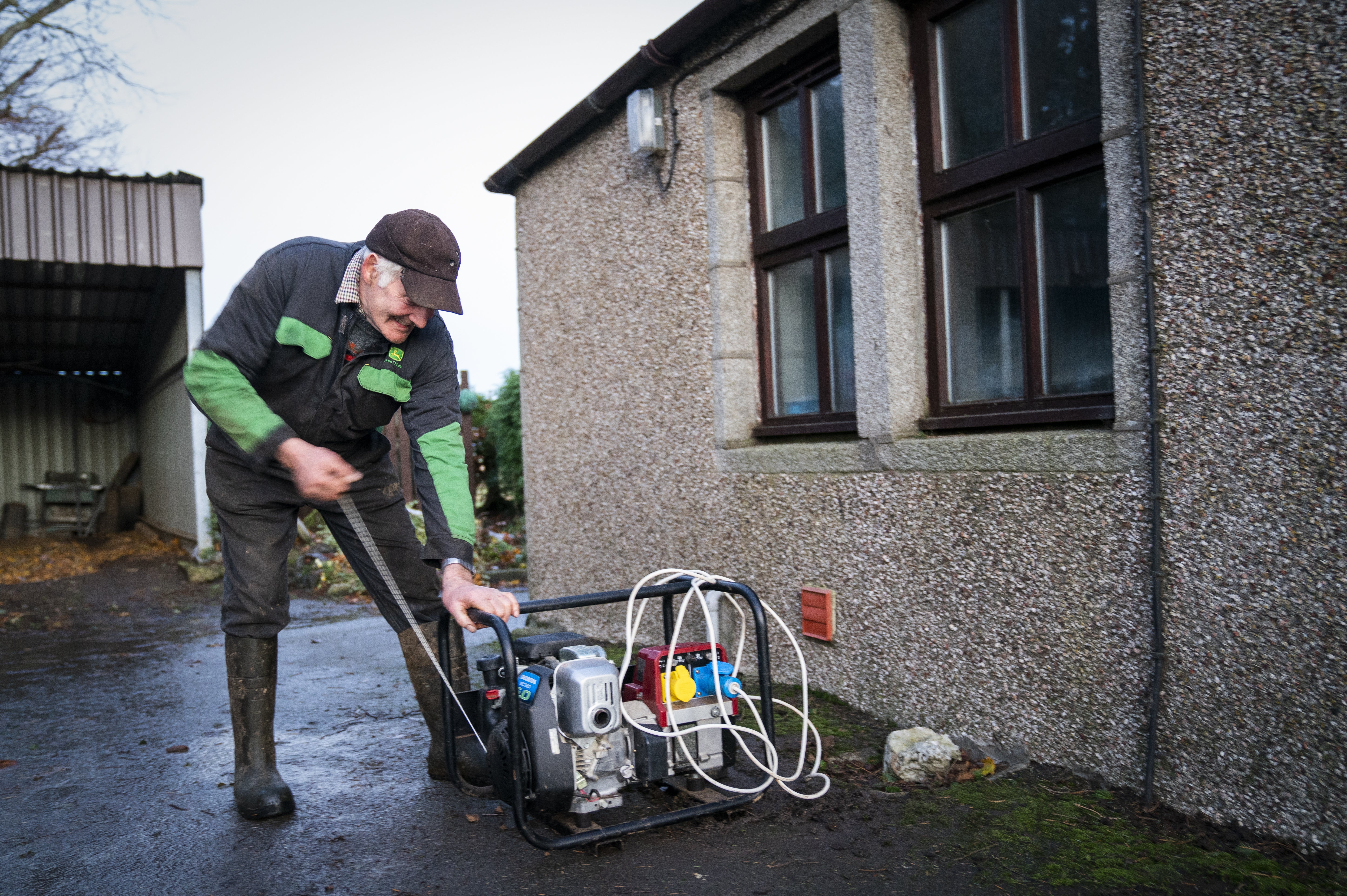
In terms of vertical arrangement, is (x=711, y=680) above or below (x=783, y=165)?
below

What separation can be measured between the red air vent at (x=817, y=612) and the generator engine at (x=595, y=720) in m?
1.24

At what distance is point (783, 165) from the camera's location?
5164 mm

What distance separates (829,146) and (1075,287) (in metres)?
1.66

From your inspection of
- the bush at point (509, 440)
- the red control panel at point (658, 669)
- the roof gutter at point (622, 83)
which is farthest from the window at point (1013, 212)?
the bush at point (509, 440)

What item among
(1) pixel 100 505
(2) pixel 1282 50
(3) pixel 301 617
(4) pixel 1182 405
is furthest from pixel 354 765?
(1) pixel 100 505

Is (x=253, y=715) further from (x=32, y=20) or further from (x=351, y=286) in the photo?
(x=32, y=20)

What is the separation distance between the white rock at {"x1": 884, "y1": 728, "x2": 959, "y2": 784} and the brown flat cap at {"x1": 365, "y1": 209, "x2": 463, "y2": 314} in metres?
2.34

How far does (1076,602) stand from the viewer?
131 inches

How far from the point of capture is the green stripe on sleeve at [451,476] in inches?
131

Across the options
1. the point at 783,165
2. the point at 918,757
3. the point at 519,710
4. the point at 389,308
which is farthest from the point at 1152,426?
the point at 783,165

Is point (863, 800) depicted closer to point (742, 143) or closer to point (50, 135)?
point (742, 143)

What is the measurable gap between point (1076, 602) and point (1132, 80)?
179 centimetres

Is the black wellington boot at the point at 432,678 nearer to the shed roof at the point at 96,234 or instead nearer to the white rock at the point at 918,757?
the white rock at the point at 918,757

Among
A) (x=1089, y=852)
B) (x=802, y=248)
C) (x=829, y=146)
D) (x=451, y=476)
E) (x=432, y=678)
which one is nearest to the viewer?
(x=1089, y=852)
